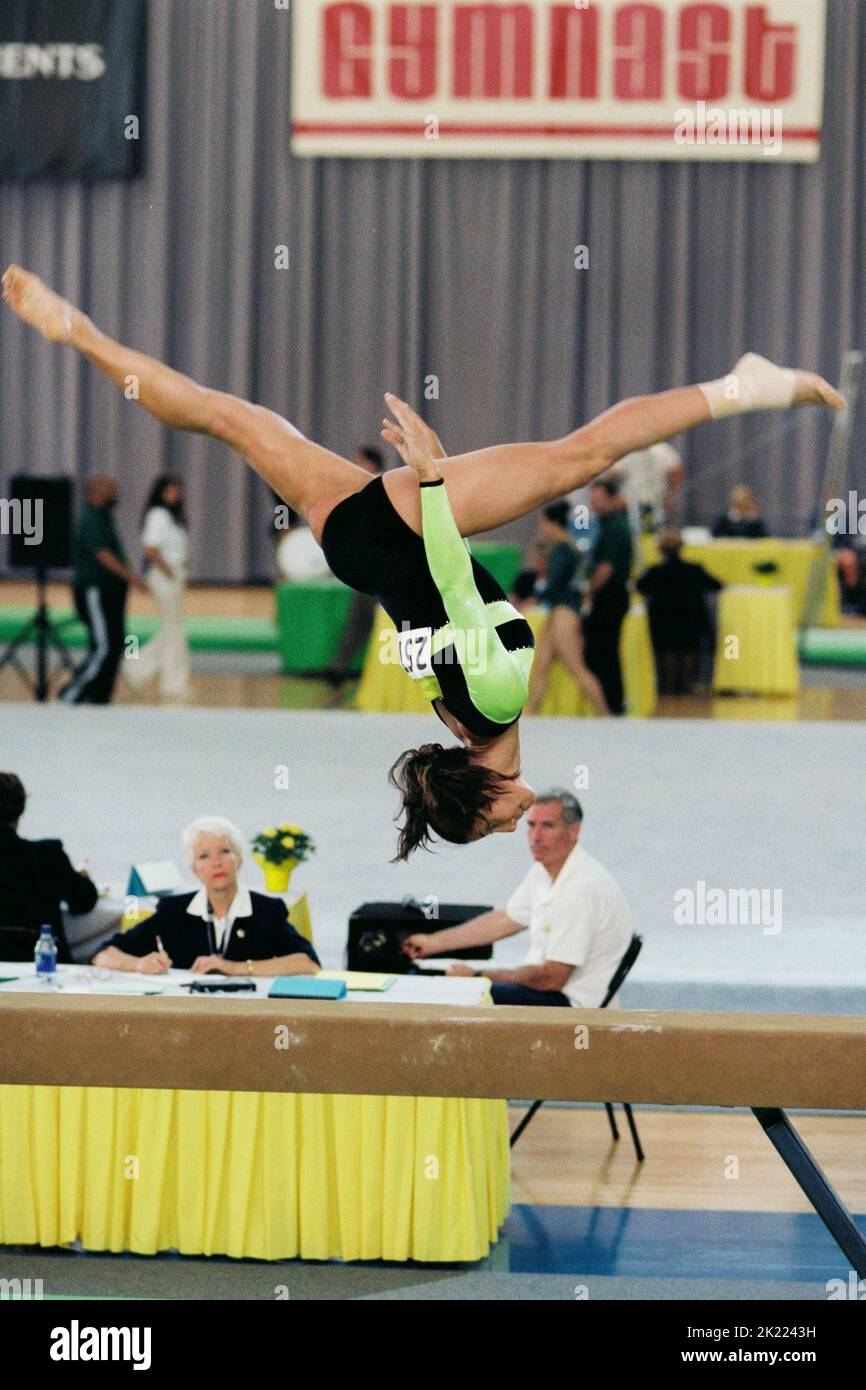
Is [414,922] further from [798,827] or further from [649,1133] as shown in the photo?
Result: [798,827]

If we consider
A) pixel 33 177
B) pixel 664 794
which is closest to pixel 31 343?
pixel 33 177

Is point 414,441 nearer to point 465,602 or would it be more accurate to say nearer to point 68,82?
point 465,602

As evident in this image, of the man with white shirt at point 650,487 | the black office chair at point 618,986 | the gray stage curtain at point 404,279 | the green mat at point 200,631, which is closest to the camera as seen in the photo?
the black office chair at point 618,986

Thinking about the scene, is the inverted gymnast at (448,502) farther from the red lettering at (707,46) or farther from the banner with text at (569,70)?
the red lettering at (707,46)

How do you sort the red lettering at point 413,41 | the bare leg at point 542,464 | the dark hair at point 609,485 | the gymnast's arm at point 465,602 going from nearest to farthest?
1. the gymnast's arm at point 465,602
2. the bare leg at point 542,464
3. the dark hair at point 609,485
4. the red lettering at point 413,41

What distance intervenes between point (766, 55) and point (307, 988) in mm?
12228

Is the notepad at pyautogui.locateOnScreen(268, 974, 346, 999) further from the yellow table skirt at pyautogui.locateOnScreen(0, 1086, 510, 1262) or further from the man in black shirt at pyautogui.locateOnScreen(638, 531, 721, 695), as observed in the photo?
the man in black shirt at pyautogui.locateOnScreen(638, 531, 721, 695)

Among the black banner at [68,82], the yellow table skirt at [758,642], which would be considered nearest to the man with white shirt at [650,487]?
the yellow table skirt at [758,642]

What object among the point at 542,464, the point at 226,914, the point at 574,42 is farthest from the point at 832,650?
the point at 542,464

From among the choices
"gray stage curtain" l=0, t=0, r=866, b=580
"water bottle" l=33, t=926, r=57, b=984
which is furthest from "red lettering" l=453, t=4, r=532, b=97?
"water bottle" l=33, t=926, r=57, b=984

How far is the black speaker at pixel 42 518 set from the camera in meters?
10.9

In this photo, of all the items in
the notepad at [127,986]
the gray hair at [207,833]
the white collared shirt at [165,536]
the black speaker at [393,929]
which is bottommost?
the black speaker at [393,929]

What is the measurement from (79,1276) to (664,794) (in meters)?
4.38

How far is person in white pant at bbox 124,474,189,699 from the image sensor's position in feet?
37.6
